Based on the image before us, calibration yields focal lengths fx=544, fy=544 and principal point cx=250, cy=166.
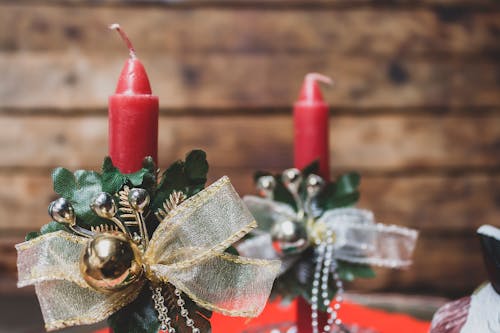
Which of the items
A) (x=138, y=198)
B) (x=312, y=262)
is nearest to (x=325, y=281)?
(x=312, y=262)

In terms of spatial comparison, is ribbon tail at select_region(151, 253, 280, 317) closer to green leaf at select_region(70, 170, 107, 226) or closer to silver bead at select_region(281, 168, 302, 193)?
green leaf at select_region(70, 170, 107, 226)

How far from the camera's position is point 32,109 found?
125cm

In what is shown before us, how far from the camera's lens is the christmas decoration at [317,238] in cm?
65

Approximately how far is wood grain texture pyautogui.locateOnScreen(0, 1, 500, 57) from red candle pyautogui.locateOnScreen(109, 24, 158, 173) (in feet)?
2.60

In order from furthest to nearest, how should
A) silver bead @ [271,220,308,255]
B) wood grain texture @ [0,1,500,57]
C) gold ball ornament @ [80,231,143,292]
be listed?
wood grain texture @ [0,1,500,57], silver bead @ [271,220,308,255], gold ball ornament @ [80,231,143,292]

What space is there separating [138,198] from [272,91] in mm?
878

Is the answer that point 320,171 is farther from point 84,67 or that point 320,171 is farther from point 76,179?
point 84,67

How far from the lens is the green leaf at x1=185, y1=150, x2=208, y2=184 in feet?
1.55

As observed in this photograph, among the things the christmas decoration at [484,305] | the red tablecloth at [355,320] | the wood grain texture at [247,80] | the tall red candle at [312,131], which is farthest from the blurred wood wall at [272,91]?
the christmas decoration at [484,305]

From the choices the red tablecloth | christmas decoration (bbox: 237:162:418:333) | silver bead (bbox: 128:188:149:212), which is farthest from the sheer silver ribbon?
silver bead (bbox: 128:188:149:212)

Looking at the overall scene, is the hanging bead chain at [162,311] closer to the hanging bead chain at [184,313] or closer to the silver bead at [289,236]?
the hanging bead chain at [184,313]

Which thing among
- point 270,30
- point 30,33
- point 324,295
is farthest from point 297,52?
point 324,295

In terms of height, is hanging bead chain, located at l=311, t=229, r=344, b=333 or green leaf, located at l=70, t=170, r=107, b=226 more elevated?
green leaf, located at l=70, t=170, r=107, b=226

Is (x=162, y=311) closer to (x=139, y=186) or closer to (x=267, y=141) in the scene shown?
(x=139, y=186)
